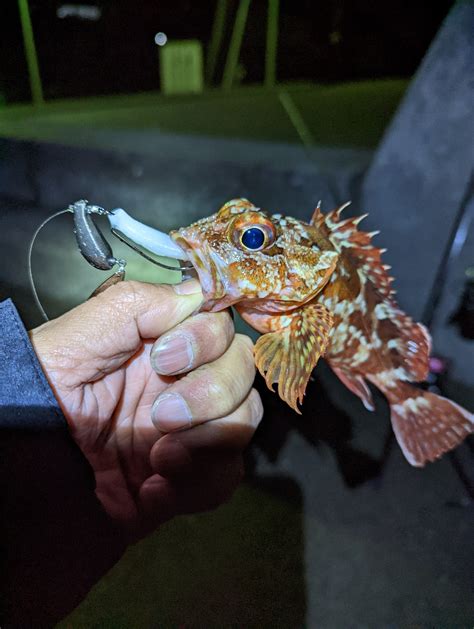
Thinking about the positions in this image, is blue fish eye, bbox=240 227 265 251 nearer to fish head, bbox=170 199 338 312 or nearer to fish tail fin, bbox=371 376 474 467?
fish head, bbox=170 199 338 312

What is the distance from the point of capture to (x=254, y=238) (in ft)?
2.41

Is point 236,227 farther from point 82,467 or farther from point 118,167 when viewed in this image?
point 118,167

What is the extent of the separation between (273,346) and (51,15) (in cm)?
101

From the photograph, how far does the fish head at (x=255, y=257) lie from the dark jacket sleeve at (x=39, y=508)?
0.29 m

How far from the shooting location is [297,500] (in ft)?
2.97

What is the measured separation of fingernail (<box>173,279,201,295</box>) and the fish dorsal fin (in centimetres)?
29

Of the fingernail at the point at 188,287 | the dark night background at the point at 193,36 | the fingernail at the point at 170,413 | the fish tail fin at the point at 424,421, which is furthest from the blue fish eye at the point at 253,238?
the dark night background at the point at 193,36

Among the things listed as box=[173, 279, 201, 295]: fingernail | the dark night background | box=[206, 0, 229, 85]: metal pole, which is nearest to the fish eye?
box=[173, 279, 201, 295]: fingernail

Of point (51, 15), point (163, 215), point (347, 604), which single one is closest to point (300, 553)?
point (347, 604)

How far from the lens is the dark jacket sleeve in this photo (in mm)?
553

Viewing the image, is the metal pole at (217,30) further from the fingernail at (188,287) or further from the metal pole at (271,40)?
the fingernail at (188,287)

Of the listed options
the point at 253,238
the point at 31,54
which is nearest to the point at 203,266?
the point at 253,238

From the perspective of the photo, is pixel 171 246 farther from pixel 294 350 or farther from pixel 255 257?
pixel 294 350

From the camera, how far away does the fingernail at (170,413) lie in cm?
72
